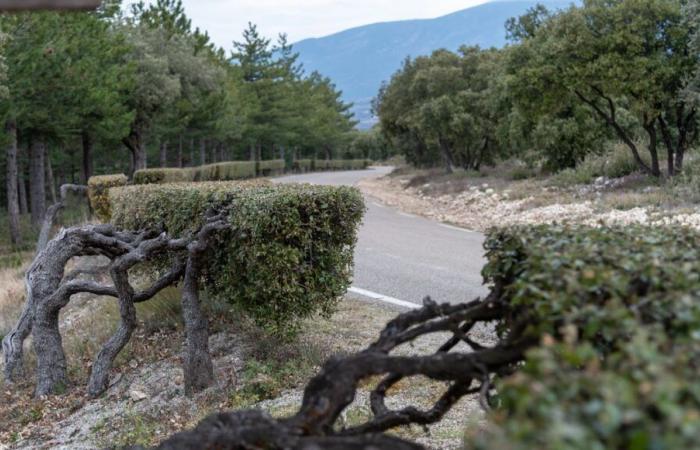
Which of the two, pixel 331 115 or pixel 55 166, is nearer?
pixel 55 166

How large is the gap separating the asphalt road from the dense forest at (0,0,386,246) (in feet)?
38.5

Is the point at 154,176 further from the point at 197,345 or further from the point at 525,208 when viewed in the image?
the point at 197,345

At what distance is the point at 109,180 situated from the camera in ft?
51.1

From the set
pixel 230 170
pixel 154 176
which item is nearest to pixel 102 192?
pixel 154 176

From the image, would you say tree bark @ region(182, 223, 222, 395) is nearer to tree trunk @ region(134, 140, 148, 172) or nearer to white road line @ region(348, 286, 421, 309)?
white road line @ region(348, 286, 421, 309)

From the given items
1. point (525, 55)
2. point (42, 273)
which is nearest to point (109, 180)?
point (42, 273)

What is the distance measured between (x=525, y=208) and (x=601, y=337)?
1516cm

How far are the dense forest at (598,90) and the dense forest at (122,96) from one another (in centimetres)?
1345

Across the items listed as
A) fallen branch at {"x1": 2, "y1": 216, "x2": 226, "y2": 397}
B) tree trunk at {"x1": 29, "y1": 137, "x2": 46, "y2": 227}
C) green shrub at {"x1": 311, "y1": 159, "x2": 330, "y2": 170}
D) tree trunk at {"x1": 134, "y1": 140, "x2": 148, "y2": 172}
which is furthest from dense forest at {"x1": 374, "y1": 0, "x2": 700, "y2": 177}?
green shrub at {"x1": 311, "y1": 159, "x2": 330, "y2": 170}

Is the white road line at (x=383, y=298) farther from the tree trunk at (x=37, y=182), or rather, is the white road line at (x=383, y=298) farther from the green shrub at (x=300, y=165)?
the green shrub at (x=300, y=165)

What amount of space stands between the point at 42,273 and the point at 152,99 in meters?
28.5

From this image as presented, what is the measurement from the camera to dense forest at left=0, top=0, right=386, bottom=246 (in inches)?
925

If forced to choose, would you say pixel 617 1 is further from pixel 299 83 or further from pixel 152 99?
pixel 299 83

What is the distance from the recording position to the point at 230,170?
3788 centimetres
